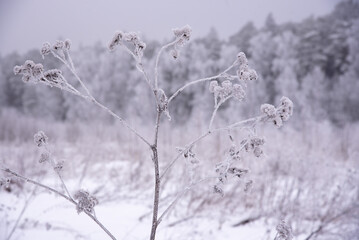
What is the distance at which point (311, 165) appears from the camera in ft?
10.8

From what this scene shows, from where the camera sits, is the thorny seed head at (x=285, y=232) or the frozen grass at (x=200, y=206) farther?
the frozen grass at (x=200, y=206)

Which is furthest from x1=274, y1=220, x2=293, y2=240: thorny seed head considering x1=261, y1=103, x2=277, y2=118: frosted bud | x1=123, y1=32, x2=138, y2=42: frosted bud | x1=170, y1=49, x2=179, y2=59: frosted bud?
x1=123, y1=32, x2=138, y2=42: frosted bud

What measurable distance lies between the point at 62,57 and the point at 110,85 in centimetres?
3167

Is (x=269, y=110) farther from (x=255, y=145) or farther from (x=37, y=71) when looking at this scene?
(x=37, y=71)

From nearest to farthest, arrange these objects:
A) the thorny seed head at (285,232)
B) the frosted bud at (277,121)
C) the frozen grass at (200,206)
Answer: the frosted bud at (277,121)
the thorny seed head at (285,232)
the frozen grass at (200,206)

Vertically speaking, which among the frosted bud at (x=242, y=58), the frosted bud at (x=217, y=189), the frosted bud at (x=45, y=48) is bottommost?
the frosted bud at (x=217, y=189)

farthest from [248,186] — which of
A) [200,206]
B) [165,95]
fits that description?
[200,206]

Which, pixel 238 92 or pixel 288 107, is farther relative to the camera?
pixel 238 92

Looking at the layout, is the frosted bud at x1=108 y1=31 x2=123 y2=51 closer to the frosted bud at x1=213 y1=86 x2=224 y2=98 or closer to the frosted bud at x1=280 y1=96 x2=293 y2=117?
the frosted bud at x1=213 y1=86 x2=224 y2=98

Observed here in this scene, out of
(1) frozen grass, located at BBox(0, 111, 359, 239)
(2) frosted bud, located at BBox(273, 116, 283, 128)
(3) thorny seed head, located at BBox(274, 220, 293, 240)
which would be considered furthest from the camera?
(1) frozen grass, located at BBox(0, 111, 359, 239)

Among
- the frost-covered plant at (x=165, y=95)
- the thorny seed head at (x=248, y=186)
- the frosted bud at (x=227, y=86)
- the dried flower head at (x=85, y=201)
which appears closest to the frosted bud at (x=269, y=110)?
the frost-covered plant at (x=165, y=95)

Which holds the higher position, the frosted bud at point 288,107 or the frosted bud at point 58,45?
the frosted bud at point 58,45

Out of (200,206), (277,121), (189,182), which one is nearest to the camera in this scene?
(277,121)

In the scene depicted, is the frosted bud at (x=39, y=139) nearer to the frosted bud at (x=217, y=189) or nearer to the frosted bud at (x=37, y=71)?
the frosted bud at (x=37, y=71)
